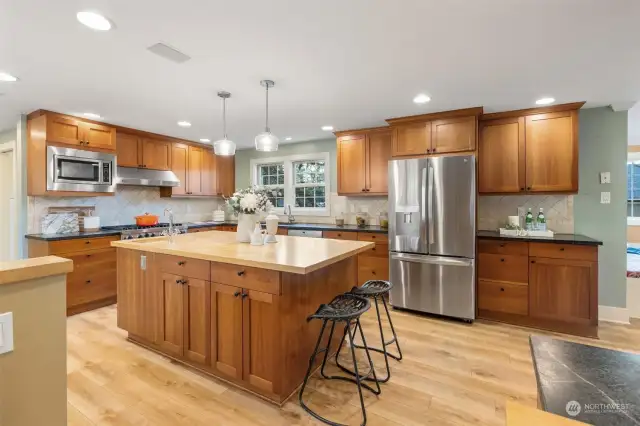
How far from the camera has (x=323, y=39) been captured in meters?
2.02

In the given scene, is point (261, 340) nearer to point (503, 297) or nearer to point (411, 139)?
point (503, 297)

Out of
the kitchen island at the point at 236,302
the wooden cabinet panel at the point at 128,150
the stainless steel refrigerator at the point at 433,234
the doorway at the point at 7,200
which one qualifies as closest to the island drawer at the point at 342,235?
the stainless steel refrigerator at the point at 433,234

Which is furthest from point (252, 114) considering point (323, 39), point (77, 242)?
point (77, 242)

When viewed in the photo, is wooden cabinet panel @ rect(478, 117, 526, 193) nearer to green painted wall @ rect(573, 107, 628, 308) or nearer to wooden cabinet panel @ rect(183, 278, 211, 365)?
green painted wall @ rect(573, 107, 628, 308)

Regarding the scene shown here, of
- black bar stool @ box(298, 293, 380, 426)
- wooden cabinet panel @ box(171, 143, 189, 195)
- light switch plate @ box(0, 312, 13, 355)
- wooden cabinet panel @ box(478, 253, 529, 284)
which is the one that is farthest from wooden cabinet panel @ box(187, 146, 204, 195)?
light switch plate @ box(0, 312, 13, 355)

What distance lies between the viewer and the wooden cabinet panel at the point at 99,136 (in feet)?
12.7

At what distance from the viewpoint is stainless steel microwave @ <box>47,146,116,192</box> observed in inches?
139

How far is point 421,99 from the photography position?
10.3 ft

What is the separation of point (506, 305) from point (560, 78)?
7.28 feet

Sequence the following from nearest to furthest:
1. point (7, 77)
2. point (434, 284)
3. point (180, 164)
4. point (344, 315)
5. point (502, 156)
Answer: point (344, 315) < point (7, 77) < point (434, 284) < point (502, 156) < point (180, 164)

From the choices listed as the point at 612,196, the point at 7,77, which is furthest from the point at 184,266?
the point at 612,196

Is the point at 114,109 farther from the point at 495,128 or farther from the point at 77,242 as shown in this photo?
the point at 495,128

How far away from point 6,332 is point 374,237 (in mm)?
3614

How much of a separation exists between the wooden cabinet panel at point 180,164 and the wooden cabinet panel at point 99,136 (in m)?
0.98
